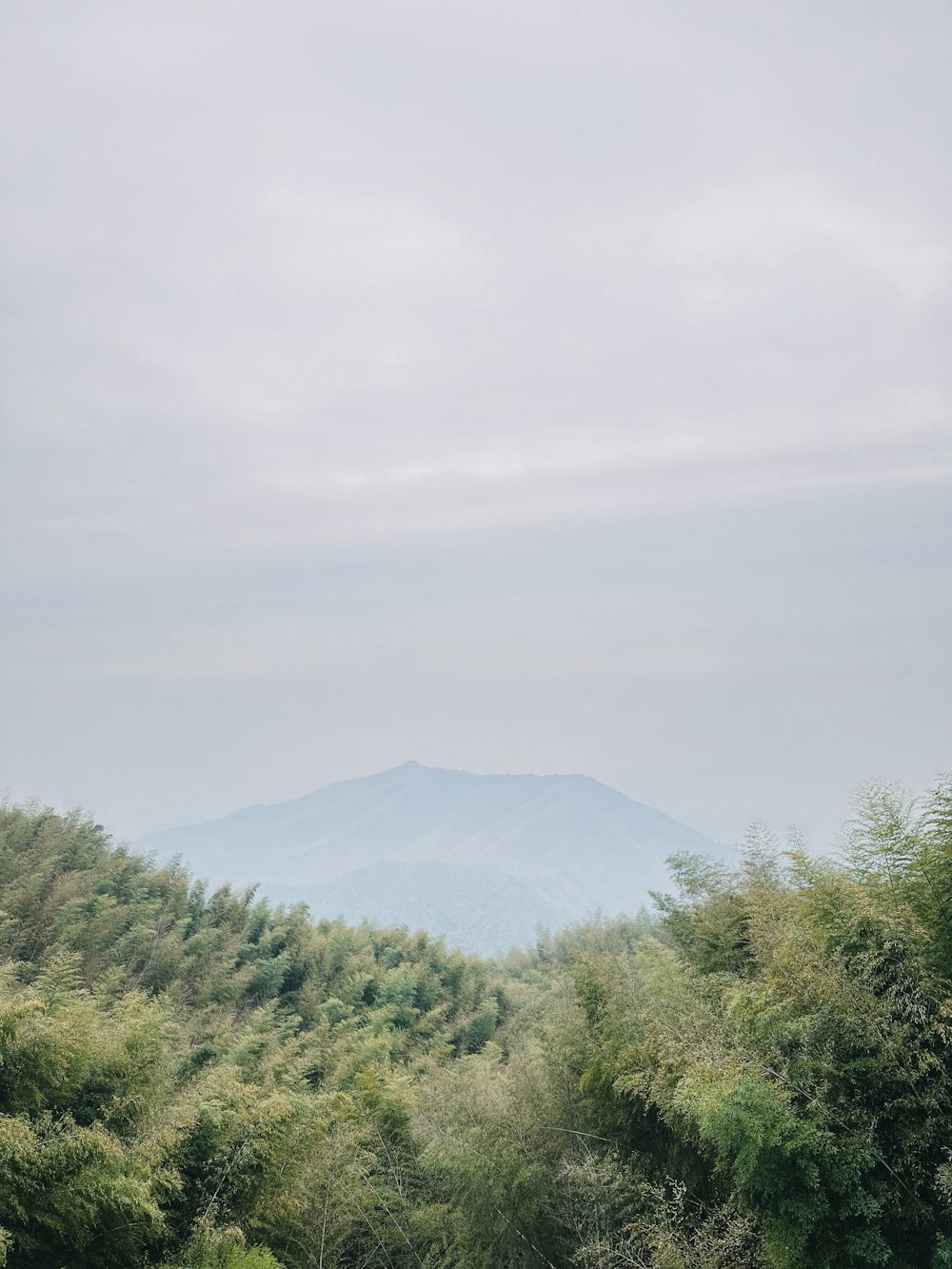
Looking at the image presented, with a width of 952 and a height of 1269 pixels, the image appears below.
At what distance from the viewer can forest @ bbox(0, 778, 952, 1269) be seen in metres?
5.25

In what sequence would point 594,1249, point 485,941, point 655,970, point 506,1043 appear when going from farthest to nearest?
point 485,941
point 506,1043
point 655,970
point 594,1249

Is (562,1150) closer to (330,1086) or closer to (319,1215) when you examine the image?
(319,1215)

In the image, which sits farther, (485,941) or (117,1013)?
(485,941)

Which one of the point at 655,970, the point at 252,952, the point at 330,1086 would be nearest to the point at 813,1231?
the point at 655,970

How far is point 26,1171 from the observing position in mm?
6004

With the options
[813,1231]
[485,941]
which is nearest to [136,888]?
[813,1231]

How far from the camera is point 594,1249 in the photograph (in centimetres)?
648

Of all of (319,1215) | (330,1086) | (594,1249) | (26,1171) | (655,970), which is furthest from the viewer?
(330,1086)

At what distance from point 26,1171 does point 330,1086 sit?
7.55 m

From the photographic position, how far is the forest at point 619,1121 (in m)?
5.25

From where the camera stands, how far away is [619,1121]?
7.89 m

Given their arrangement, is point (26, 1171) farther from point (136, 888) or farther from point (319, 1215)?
point (136, 888)

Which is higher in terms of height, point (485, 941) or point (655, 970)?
point (655, 970)

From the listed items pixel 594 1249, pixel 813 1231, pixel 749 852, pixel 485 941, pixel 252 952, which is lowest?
pixel 485 941
